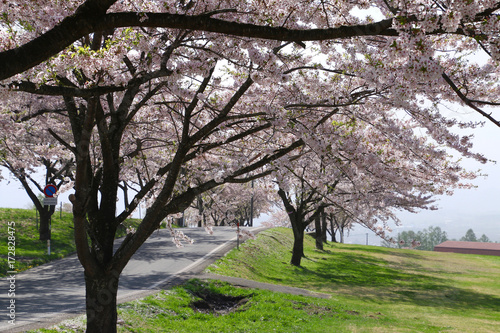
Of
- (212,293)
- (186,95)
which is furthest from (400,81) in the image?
(212,293)

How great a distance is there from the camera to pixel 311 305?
15562mm

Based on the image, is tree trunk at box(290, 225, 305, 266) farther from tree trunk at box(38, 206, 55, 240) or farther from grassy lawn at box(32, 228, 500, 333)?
tree trunk at box(38, 206, 55, 240)

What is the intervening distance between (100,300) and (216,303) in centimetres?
736

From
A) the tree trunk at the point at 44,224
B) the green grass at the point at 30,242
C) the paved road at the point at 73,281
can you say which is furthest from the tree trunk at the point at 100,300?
the tree trunk at the point at 44,224

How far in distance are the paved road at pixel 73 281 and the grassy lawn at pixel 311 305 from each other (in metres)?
1.03

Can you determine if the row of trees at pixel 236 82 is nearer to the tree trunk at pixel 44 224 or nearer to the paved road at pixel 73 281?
the paved road at pixel 73 281

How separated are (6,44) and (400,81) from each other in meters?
5.15

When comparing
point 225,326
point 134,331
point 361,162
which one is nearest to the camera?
point 361,162

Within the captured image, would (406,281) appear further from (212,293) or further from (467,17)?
(467,17)

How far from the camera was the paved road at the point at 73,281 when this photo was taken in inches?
444

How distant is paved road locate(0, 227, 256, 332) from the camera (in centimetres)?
1129

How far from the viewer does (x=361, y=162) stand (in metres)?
8.62

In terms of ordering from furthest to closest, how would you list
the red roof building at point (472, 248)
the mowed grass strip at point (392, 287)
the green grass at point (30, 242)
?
1. the red roof building at point (472, 248)
2. the green grass at point (30, 242)
3. the mowed grass strip at point (392, 287)

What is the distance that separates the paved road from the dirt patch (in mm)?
1667
